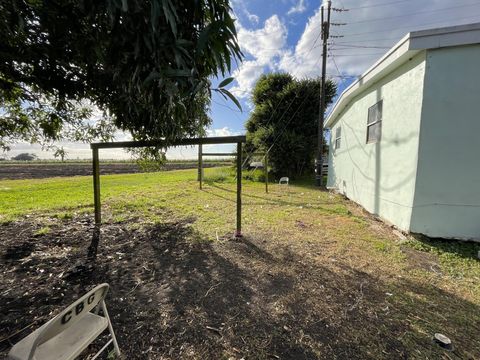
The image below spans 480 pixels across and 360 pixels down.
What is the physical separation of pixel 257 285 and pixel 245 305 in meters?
0.37

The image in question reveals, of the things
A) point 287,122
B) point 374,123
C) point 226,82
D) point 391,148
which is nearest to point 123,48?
point 226,82

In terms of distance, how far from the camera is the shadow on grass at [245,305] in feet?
5.66

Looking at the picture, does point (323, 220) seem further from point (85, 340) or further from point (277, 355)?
point (85, 340)

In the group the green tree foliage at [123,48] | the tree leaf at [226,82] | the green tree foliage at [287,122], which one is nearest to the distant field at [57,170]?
the green tree foliage at [287,122]

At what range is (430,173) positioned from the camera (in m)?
3.64

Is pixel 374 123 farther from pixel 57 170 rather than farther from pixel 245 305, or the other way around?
pixel 57 170

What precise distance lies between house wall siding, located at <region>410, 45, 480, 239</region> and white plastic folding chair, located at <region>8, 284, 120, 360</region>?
456 cm

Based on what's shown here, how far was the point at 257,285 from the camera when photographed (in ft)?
8.39

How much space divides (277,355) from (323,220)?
395 cm

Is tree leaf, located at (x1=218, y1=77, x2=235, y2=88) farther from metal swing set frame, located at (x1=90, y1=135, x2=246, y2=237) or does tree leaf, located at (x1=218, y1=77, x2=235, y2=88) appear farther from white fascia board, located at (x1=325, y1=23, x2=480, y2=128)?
white fascia board, located at (x1=325, y1=23, x2=480, y2=128)

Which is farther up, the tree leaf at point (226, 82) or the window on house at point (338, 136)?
the window on house at point (338, 136)

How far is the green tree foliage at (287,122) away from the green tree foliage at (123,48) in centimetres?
1019

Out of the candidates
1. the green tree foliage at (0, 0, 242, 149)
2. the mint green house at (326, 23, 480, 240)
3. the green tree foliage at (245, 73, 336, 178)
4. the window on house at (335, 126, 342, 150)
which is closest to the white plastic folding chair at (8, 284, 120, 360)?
the green tree foliage at (0, 0, 242, 149)

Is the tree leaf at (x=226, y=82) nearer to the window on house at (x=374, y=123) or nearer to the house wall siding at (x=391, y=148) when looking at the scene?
the house wall siding at (x=391, y=148)
